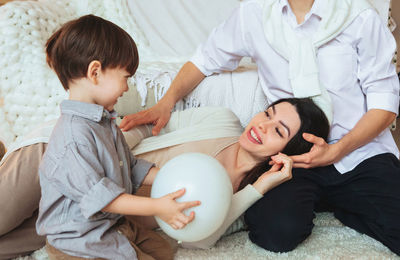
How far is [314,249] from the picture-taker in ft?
3.66

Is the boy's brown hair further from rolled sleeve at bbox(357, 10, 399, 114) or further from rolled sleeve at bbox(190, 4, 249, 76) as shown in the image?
rolled sleeve at bbox(357, 10, 399, 114)

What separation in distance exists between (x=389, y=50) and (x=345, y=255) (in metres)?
0.62

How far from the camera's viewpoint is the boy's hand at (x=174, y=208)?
33.0 inches

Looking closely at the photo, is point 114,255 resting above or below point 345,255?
above

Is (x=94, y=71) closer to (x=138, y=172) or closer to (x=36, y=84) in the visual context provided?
(x=138, y=172)

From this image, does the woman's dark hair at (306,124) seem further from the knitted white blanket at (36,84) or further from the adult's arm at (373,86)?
the knitted white blanket at (36,84)

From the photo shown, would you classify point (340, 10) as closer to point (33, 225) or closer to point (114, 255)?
point (114, 255)

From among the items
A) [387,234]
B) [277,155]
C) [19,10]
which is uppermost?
[19,10]

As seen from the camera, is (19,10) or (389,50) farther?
(19,10)

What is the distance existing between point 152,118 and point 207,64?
32 centimetres

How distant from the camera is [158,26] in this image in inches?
82.4

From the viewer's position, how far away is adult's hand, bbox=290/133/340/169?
1143 mm

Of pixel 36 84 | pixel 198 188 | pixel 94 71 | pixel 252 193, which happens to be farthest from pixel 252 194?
pixel 36 84

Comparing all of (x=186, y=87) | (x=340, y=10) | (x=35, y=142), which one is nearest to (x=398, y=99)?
(x=340, y=10)
